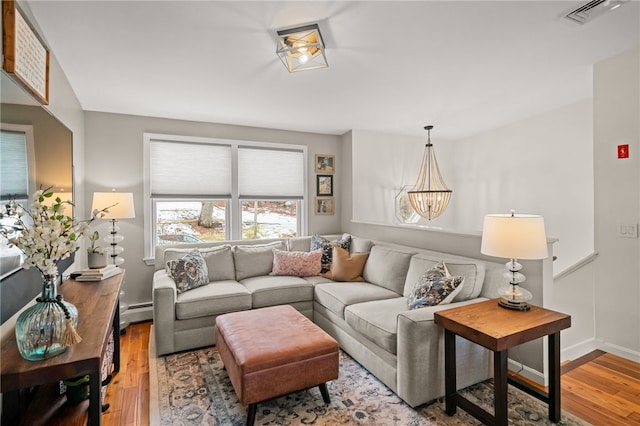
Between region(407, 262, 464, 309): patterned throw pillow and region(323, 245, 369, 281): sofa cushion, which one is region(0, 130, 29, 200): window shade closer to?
region(407, 262, 464, 309): patterned throw pillow

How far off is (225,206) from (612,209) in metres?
4.14

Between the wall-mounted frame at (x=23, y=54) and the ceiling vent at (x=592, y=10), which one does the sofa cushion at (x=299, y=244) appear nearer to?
the wall-mounted frame at (x=23, y=54)

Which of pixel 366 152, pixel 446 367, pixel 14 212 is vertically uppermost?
pixel 366 152

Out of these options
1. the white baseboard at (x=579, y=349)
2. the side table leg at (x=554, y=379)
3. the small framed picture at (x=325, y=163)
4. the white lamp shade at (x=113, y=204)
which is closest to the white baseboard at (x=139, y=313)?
the white lamp shade at (x=113, y=204)

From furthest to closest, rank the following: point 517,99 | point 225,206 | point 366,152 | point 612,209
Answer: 1. point 366,152
2. point 225,206
3. point 517,99
4. point 612,209

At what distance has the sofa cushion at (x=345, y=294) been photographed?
2.97 metres

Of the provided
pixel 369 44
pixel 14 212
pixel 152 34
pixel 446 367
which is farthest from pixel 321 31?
pixel 446 367

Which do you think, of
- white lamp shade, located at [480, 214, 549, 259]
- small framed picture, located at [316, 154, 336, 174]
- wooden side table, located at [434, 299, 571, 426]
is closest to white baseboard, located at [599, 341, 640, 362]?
wooden side table, located at [434, 299, 571, 426]

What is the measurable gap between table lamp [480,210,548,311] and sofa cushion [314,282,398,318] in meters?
1.13

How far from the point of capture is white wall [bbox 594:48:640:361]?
260cm

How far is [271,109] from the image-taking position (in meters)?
3.75

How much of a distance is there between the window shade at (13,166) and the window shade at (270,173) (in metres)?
2.92

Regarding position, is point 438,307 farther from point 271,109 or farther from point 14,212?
point 271,109

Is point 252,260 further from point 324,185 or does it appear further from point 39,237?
point 39,237
